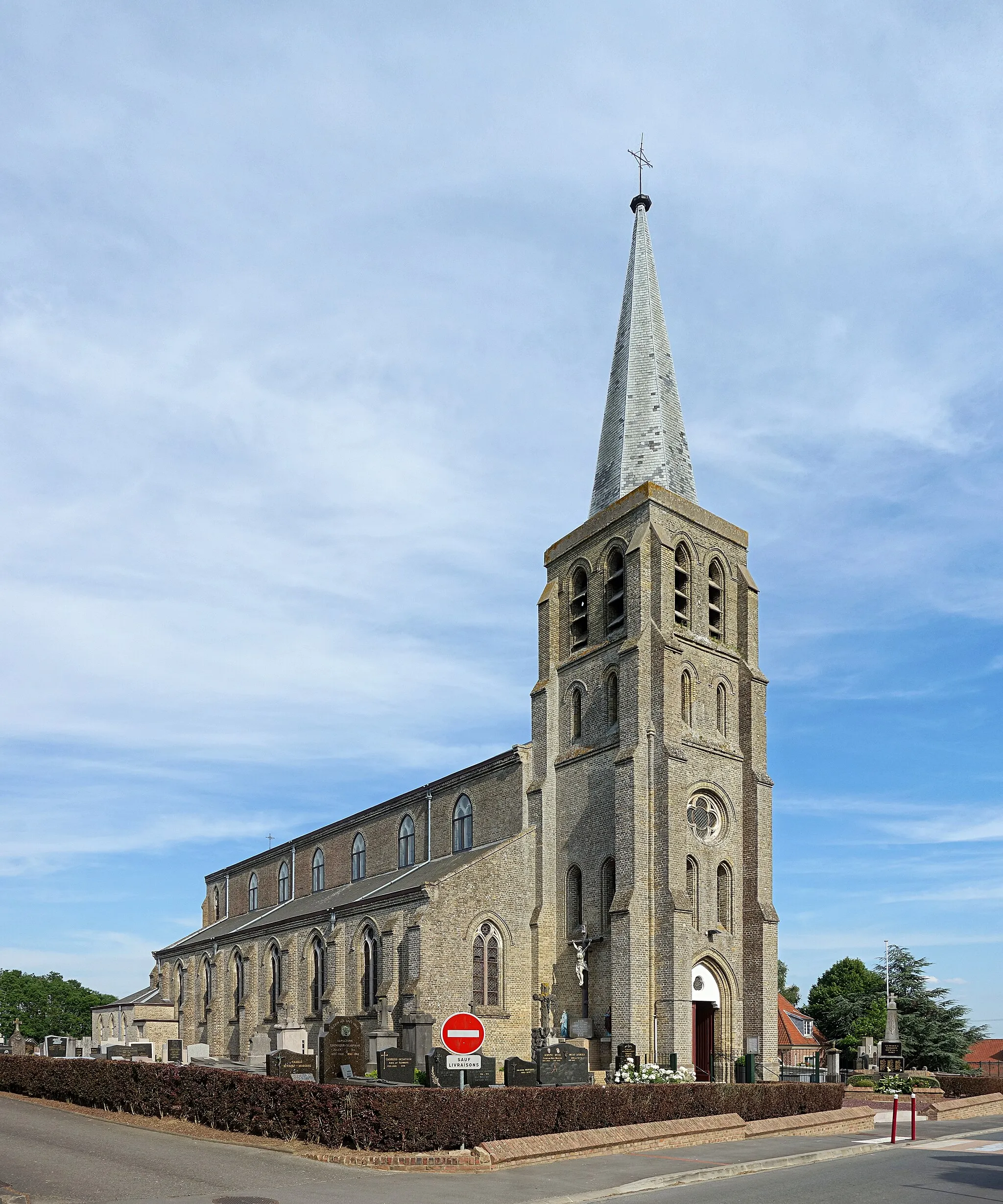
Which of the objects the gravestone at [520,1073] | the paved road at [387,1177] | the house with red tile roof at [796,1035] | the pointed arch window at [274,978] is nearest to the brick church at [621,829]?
the pointed arch window at [274,978]

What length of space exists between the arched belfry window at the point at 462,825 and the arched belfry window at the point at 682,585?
11456mm

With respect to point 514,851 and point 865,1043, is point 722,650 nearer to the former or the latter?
point 514,851

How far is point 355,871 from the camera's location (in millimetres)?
54031

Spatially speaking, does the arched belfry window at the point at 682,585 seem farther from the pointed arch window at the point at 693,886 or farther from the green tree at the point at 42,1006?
the green tree at the point at 42,1006

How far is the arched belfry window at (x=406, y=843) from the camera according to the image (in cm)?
4909

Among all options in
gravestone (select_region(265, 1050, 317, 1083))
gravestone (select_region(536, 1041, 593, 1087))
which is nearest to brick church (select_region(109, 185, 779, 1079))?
gravestone (select_region(265, 1050, 317, 1083))

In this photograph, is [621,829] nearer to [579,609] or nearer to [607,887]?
[607,887]

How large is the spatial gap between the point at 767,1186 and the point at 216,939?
44.4m

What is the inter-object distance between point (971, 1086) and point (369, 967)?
884 inches

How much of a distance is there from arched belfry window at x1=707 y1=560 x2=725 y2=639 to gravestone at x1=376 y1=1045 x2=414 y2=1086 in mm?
20509

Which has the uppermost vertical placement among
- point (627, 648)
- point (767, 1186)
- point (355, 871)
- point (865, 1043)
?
point (627, 648)

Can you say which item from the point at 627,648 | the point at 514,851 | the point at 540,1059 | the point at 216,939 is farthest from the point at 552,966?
the point at 216,939

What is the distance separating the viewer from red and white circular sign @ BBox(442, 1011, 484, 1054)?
751 inches

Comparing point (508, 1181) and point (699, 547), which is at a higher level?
point (699, 547)
